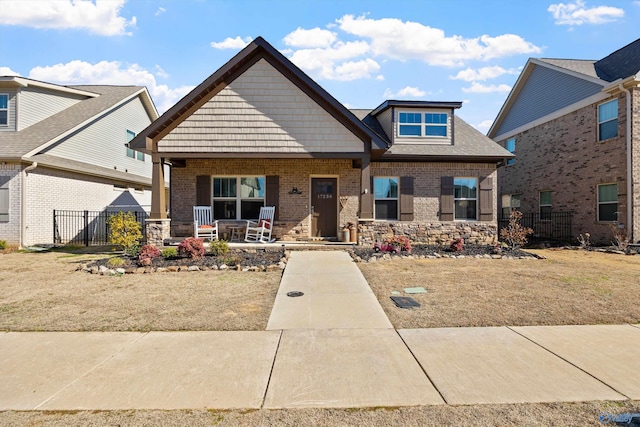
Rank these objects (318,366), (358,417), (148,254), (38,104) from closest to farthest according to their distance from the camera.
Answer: (358,417) < (318,366) < (148,254) < (38,104)

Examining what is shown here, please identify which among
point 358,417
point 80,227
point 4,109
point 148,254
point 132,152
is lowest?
point 358,417

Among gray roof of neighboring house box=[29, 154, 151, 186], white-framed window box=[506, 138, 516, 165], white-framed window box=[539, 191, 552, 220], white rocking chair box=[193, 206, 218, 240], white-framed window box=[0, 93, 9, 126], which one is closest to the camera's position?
white rocking chair box=[193, 206, 218, 240]

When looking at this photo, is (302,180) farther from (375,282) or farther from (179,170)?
(375,282)

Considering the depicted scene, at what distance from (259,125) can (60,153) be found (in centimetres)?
862

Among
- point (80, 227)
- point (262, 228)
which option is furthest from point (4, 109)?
point (262, 228)

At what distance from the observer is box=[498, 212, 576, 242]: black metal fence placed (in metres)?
15.3

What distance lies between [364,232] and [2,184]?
12.5 meters

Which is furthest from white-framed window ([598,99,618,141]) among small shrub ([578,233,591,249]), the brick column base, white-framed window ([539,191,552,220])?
the brick column base

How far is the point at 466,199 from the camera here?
45.8 feet

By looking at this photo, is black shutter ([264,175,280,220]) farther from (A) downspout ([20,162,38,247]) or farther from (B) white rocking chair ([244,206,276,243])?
(A) downspout ([20,162,38,247])

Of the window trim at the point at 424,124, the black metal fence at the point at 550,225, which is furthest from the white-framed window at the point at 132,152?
the black metal fence at the point at 550,225

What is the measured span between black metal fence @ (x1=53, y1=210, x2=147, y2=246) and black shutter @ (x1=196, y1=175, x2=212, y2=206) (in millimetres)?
2403

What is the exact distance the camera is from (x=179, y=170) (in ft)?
43.4

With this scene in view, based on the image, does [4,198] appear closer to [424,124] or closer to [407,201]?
[407,201]
